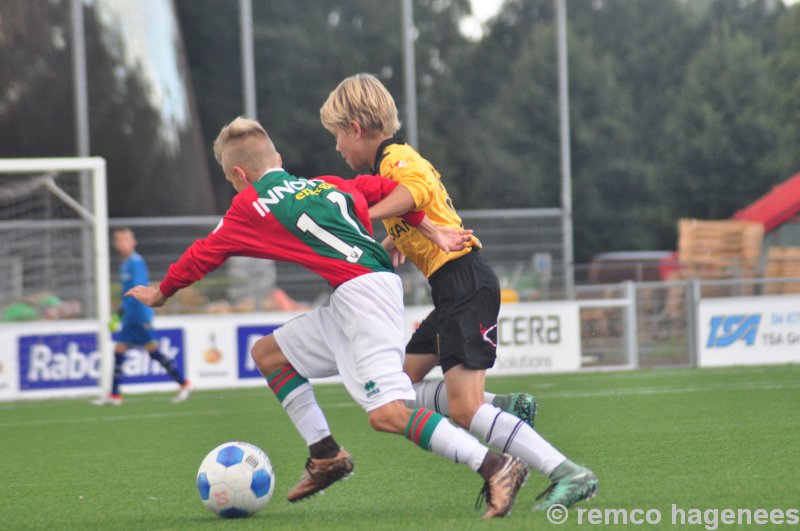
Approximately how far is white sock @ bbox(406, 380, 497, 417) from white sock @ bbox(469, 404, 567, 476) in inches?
22.5

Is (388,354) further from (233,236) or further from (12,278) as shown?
(12,278)

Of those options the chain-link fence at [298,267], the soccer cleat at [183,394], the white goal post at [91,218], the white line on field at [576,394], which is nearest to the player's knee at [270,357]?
Result: the white line on field at [576,394]

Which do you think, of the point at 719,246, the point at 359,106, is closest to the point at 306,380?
the point at 359,106

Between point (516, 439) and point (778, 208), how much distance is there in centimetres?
2440

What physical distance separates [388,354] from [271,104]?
111 ft

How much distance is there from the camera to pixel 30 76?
2514 cm

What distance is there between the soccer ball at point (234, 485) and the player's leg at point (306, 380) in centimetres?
14

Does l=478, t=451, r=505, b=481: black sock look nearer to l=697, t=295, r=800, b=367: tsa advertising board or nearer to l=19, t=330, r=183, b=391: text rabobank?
l=19, t=330, r=183, b=391: text rabobank

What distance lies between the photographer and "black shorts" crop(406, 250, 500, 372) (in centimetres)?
549

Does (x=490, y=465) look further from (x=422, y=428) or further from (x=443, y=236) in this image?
(x=443, y=236)

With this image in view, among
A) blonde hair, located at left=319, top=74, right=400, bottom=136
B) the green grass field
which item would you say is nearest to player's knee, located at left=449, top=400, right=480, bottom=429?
the green grass field

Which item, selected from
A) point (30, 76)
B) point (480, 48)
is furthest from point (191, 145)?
point (480, 48)

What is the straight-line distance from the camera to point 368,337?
5082mm

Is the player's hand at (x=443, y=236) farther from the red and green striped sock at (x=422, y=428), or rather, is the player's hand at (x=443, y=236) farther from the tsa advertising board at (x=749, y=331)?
the tsa advertising board at (x=749, y=331)
